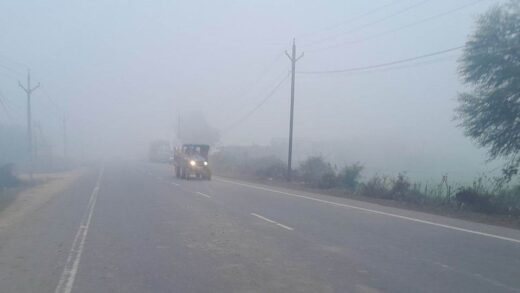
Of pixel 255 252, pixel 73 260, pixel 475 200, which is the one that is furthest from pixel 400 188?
pixel 73 260

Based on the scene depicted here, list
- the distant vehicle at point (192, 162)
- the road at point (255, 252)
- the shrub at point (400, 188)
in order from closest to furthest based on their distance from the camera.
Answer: the road at point (255, 252) < the shrub at point (400, 188) < the distant vehicle at point (192, 162)

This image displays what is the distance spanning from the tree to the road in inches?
304

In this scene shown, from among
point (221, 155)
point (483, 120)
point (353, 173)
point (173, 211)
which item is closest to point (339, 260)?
point (173, 211)

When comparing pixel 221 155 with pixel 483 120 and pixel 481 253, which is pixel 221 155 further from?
pixel 481 253

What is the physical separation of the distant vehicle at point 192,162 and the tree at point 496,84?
21.8m

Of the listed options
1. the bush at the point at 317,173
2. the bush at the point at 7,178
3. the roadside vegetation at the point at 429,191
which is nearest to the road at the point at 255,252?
the roadside vegetation at the point at 429,191

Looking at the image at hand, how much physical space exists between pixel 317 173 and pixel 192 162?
10.0 meters

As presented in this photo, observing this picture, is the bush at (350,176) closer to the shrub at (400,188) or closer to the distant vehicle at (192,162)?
the shrub at (400,188)

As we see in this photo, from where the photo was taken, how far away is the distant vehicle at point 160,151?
9662 cm

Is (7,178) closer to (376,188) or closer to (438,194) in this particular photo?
(376,188)

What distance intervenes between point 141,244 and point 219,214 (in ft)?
19.7

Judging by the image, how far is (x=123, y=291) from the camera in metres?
8.43

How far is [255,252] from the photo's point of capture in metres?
11.4

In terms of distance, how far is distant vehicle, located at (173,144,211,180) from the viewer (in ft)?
140
